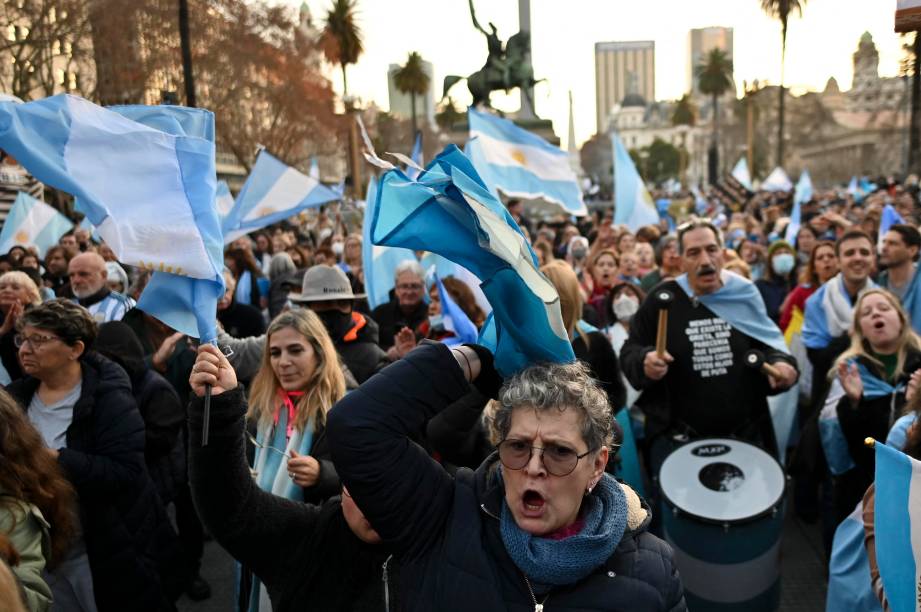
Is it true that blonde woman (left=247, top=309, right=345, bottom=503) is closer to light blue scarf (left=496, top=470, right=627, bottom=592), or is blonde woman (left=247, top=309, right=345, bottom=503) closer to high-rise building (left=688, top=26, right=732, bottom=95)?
light blue scarf (left=496, top=470, right=627, bottom=592)

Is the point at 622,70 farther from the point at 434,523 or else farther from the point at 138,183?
the point at 434,523

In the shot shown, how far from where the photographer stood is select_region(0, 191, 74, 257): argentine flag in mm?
8742

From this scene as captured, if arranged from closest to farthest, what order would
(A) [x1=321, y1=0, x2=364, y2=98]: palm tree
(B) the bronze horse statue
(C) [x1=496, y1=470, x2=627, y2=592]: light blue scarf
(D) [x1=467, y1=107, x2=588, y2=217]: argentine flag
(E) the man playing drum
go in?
1. (C) [x1=496, y1=470, x2=627, y2=592]: light blue scarf
2. (E) the man playing drum
3. (D) [x1=467, y1=107, x2=588, y2=217]: argentine flag
4. (B) the bronze horse statue
5. (A) [x1=321, y1=0, x2=364, y2=98]: palm tree

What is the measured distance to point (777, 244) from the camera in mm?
→ 7090

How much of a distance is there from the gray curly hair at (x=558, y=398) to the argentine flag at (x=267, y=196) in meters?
6.10

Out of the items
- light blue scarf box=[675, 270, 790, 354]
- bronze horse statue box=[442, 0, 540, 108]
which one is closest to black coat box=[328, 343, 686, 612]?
light blue scarf box=[675, 270, 790, 354]

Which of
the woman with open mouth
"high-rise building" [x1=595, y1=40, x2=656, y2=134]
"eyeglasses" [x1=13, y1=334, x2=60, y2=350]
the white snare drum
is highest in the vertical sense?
"high-rise building" [x1=595, y1=40, x2=656, y2=134]

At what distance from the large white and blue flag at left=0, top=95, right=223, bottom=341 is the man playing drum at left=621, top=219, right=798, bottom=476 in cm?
224

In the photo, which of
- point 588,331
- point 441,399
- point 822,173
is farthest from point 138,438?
point 822,173

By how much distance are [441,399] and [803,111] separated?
6442cm

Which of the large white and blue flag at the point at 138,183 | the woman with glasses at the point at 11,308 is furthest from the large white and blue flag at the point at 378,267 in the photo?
the large white and blue flag at the point at 138,183

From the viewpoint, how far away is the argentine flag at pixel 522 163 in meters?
8.12

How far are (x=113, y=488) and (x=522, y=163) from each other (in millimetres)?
6362

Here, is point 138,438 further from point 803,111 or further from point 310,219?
point 803,111
